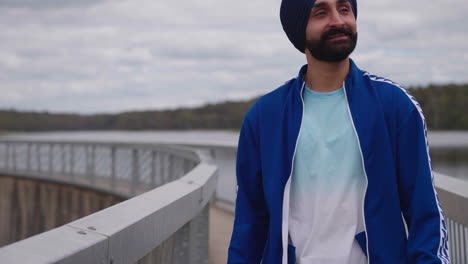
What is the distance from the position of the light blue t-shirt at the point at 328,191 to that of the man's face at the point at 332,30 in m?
0.18

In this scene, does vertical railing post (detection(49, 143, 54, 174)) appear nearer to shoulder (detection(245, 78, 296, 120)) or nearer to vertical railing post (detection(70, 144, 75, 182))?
vertical railing post (detection(70, 144, 75, 182))

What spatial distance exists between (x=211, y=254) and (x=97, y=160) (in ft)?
42.3

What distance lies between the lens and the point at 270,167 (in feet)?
8.13

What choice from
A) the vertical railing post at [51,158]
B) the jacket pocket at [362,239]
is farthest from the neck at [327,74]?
→ the vertical railing post at [51,158]

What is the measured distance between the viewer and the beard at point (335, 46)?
2422 mm

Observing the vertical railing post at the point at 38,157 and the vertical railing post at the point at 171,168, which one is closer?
the vertical railing post at the point at 171,168

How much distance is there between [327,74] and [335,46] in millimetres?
111

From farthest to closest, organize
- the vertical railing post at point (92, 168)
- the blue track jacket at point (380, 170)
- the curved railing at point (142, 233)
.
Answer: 1. the vertical railing post at point (92, 168)
2. the blue track jacket at point (380, 170)
3. the curved railing at point (142, 233)

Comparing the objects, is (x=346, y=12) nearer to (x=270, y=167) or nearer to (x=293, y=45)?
(x=293, y=45)

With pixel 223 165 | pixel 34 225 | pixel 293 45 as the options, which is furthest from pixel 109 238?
pixel 34 225

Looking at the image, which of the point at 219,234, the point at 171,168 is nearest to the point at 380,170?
the point at 219,234

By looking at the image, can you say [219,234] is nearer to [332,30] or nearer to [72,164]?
[332,30]

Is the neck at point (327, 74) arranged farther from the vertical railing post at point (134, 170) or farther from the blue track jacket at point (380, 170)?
the vertical railing post at point (134, 170)

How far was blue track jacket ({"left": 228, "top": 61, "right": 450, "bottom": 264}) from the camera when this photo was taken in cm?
227
